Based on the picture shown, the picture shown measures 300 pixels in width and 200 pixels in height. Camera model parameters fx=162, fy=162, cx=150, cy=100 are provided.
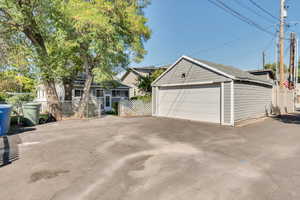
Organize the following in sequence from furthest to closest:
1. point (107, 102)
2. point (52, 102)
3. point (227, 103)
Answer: point (107, 102), point (52, 102), point (227, 103)

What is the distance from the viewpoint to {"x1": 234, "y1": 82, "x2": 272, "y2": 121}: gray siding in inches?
351

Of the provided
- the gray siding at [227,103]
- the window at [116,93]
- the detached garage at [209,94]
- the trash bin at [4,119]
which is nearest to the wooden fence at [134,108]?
the detached garage at [209,94]

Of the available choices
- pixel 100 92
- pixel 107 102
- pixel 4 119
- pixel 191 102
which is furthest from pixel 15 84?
pixel 191 102

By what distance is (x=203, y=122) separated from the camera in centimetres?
968

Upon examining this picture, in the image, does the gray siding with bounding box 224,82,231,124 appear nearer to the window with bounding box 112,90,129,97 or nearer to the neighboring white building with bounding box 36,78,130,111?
the neighboring white building with bounding box 36,78,130,111

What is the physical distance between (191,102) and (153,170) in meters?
7.69

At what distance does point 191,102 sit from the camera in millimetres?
10578

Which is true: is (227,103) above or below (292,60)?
below

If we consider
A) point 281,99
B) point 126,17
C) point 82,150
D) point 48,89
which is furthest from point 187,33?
point 82,150

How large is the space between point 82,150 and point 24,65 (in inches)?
342

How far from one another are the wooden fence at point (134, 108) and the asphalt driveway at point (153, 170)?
752 cm

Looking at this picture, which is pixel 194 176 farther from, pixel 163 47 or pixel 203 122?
pixel 163 47

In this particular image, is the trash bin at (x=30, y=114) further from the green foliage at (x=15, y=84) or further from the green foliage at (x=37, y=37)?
the green foliage at (x=15, y=84)

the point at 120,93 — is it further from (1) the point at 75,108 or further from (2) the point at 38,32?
(2) the point at 38,32
